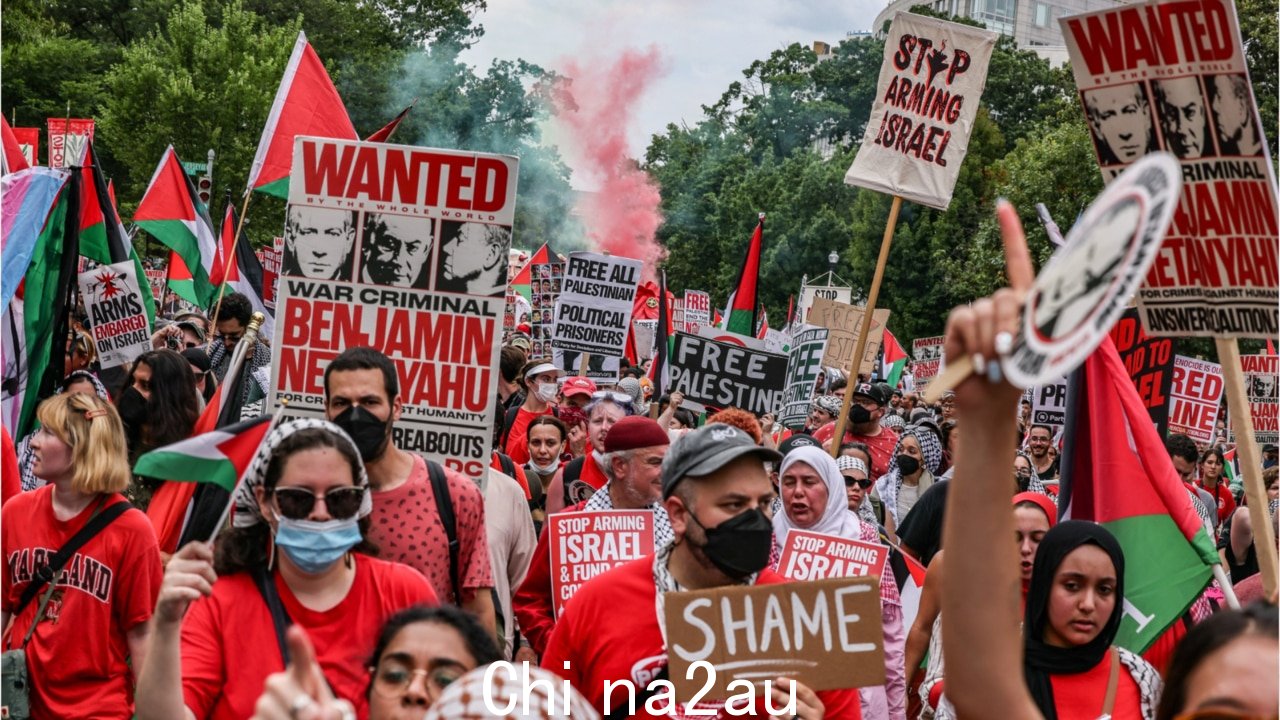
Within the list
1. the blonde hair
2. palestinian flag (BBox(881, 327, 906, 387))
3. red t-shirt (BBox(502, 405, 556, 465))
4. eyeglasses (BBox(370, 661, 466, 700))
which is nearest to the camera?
eyeglasses (BBox(370, 661, 466, 700))

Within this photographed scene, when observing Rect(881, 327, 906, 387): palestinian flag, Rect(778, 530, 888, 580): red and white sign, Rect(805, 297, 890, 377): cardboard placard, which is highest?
Rect(881, 327, 906, 387): palestinian flag

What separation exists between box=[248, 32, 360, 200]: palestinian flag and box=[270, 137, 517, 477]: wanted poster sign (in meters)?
4.50

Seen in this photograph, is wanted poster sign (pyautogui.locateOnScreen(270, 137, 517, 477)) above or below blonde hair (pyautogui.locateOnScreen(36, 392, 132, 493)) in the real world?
above

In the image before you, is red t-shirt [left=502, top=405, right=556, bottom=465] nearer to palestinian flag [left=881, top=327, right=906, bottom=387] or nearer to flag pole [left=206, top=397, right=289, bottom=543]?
flag pole [left=206, top=397, right=289, bottom=543]

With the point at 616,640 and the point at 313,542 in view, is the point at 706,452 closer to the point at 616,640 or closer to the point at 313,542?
the point at 616,640

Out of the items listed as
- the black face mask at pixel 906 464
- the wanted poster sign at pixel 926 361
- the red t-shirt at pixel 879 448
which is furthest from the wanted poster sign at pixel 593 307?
the wanted poster sign at pixel 926 361

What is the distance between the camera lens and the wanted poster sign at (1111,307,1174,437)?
716cm

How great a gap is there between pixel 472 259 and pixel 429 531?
5.24ft

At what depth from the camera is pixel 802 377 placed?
1253 centimetres

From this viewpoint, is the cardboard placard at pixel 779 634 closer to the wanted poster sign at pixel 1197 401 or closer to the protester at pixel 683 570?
the protester at pixel 683 570

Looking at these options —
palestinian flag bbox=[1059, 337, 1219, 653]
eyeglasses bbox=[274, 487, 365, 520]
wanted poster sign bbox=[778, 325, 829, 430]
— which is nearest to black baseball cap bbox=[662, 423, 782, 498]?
eyeglasses bbox=[274, 487, 365, 520]

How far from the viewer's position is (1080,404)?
5793 mm

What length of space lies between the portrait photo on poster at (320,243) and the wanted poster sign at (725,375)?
4462mm

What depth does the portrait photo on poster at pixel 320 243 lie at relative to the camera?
249 inches
